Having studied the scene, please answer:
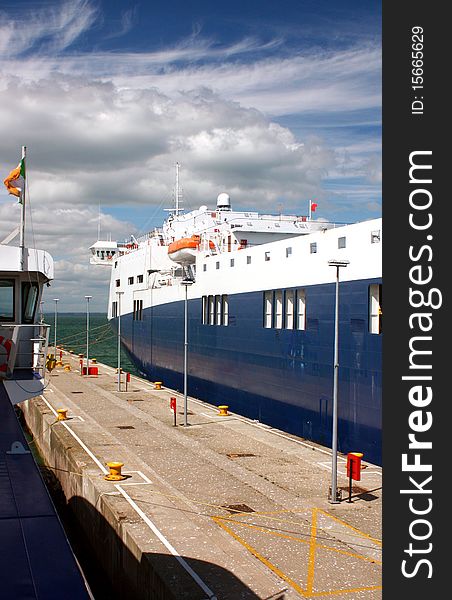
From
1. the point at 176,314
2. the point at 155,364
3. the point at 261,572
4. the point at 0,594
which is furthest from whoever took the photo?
the point at 155,364

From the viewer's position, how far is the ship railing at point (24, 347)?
14547 mm

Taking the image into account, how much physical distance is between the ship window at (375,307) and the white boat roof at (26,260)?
10.2m

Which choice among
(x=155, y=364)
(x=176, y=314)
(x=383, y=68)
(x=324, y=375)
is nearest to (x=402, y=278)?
(x=383, y=68)

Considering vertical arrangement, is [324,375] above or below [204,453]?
above

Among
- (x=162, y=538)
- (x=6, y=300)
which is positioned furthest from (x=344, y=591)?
(x=6, y=300)

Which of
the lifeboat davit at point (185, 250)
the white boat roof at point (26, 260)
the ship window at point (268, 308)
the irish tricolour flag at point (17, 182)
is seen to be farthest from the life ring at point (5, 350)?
the lifeboat davit at point (185, 250)

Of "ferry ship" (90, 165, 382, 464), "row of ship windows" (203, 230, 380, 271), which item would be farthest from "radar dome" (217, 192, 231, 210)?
"row of ship windows" (203, 230, 380, 271)

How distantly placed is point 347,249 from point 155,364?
85.8ft

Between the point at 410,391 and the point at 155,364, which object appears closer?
the point at 410,391

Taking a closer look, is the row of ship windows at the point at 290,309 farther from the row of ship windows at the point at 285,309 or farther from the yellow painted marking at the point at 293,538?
the yellow painted marking at the point at 293,538

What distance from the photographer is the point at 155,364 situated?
46.1 meters

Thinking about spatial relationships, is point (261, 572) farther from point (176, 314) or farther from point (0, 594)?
point (176, 314)

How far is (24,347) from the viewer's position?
1523 centimetres

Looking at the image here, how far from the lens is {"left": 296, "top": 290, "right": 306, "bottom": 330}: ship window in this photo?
25.3 m
